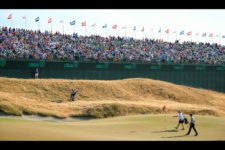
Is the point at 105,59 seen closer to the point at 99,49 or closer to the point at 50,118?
the point at 99,49

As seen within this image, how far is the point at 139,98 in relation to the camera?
2036 inches

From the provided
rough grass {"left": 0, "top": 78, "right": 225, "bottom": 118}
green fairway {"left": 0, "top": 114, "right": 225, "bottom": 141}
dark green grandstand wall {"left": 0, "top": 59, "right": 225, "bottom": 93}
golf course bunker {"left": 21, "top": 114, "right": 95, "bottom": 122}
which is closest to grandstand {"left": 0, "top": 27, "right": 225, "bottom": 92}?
dark green grandstand wall {"left": 0, "top": 59, "right": 225, "bottom": 93}

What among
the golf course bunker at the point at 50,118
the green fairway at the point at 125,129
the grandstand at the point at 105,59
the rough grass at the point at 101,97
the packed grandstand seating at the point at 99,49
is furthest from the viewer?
the packed grandstand seating at the point at 99,49

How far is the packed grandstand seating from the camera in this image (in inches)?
1857

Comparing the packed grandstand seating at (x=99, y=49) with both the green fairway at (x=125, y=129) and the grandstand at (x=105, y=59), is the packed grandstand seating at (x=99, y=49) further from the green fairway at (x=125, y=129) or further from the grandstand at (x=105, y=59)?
the green fairway at (x=125, y=129)

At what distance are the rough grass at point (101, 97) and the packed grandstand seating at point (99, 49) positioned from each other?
9.35ft

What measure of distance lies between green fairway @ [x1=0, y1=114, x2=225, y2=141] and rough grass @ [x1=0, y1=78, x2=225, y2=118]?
16.5 ft

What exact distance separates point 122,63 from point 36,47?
10322 millimetres

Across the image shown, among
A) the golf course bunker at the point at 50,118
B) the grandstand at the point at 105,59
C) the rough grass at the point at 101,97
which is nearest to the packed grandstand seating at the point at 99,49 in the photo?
the grandstand at the point at 105,59

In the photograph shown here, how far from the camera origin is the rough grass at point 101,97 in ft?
129

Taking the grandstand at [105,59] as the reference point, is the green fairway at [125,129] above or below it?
below

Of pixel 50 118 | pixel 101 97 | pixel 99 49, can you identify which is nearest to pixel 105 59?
pixel 99 49
